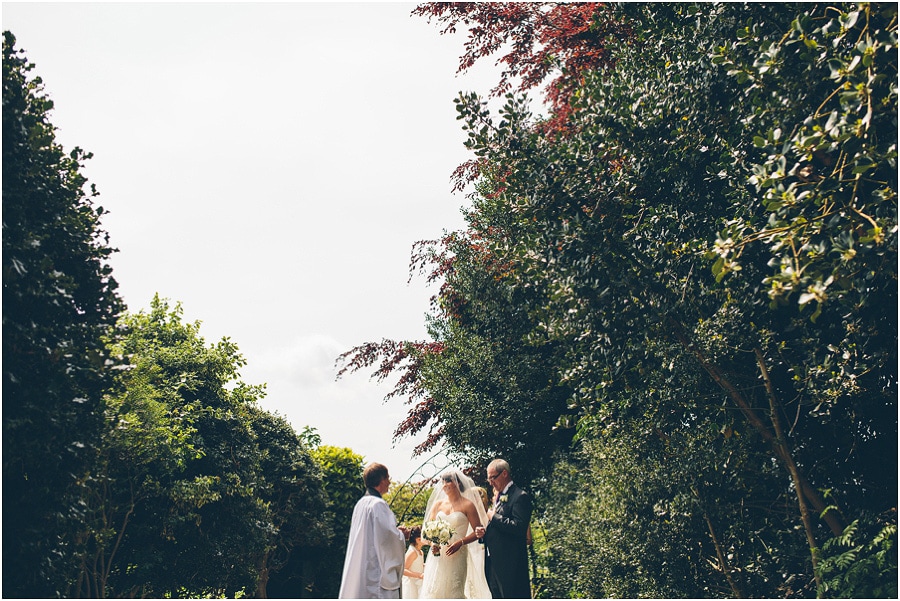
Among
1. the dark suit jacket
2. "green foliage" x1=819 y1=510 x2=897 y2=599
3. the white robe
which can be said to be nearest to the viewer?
"green foliage" x1=819 y1=510 x2=897 y2=599

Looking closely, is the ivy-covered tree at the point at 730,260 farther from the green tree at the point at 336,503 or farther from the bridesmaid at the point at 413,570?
the green tree at the point at 336,503

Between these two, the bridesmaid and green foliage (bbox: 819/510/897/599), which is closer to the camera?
green foliage (bbox: 819/510/897/599)

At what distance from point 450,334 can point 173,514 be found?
744 centimetres

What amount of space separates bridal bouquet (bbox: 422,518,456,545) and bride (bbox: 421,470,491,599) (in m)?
0.09

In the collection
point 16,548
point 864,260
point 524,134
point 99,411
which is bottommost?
point 16,548

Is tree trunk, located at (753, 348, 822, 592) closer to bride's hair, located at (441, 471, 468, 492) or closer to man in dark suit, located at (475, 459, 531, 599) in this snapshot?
man in dark suit, located at (475, 459, 531, 599)

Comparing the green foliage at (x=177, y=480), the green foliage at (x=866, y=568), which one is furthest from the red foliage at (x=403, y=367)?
the green foliage at (x=866, y=568)

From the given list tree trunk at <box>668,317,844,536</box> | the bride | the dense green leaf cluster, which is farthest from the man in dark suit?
tree trunk at <box>668,317,844,536</box>

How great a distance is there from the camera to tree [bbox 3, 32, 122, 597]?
233 inches

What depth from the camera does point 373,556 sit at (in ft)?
26.3

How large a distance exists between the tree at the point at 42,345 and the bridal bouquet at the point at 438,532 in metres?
4.23

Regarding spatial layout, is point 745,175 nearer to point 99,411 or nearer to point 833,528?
point 833,528

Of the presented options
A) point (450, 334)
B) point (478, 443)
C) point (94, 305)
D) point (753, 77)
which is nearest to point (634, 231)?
point (753, 77)

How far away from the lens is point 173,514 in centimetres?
1492
